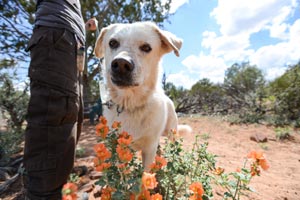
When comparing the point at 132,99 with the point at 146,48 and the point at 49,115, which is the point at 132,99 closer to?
the point at 146,48

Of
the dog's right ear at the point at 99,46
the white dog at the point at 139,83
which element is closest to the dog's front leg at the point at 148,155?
the white dog at the point at 139,83

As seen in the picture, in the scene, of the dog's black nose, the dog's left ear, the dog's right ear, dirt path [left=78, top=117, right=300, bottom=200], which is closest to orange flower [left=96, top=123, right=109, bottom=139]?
the dog's black nose

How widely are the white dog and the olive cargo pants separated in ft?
1.81

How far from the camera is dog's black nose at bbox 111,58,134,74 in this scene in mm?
1651

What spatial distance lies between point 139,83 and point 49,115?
0.86 meters

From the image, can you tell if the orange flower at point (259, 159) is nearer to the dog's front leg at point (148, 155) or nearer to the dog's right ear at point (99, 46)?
the dog's front leg at point (148, 155)

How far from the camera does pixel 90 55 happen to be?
27.6ft

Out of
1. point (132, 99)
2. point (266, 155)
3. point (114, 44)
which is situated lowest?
point (266, 155)

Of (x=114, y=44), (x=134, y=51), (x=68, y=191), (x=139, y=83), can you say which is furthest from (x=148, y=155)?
(x=68, y=191)

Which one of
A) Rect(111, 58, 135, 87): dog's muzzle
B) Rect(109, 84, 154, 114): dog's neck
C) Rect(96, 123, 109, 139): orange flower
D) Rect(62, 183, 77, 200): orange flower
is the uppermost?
Rect(111, 58, 135, 87): dog's muzzle

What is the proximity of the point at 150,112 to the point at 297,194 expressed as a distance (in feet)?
5.72

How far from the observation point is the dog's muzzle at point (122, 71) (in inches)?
65.2

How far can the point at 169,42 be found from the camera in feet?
6.81

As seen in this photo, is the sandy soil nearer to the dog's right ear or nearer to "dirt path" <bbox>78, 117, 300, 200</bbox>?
"dirt path" <bbox>78, 117, 300, 200</bbox>
